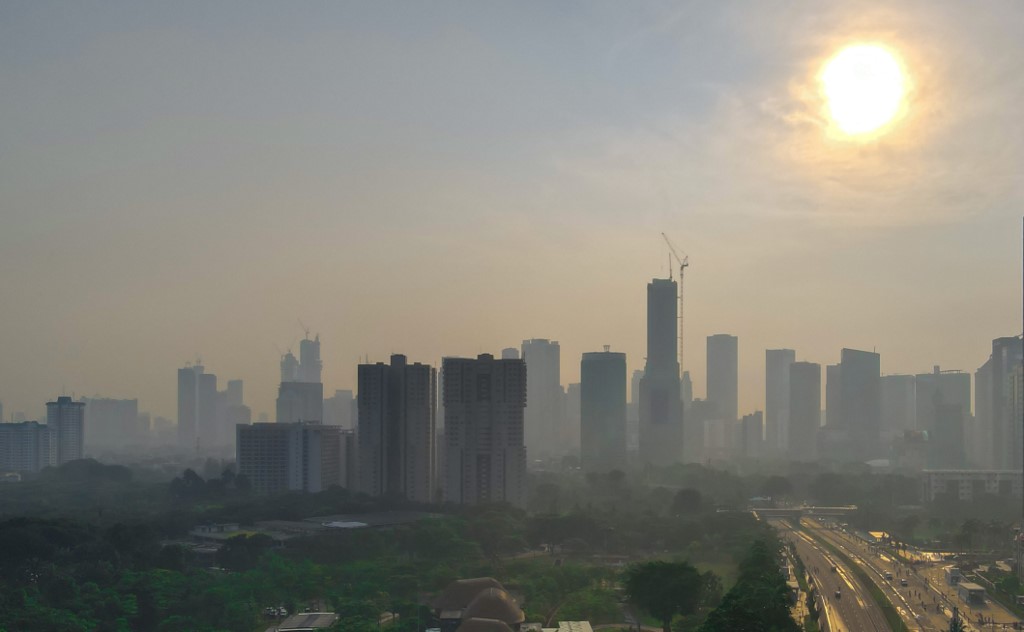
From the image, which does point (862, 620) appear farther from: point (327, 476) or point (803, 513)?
point (327, 476)

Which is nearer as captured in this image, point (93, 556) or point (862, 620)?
point (862, 620)

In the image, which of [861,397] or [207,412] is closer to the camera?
[861,397]

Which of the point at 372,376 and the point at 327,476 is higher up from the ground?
the point at 372,376

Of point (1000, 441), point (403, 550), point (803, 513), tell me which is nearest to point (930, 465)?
point (1000, 441)

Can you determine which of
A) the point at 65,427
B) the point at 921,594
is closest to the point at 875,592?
the point at 921,594

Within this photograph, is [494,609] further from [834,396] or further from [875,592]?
[834,396]

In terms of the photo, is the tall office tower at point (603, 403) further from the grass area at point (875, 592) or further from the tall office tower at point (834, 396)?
the grass area at point (875, 592)
